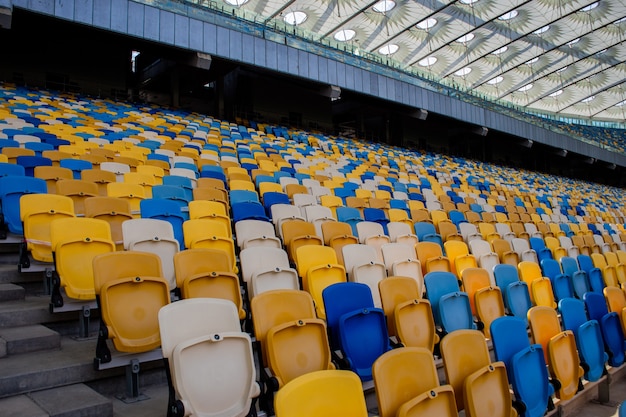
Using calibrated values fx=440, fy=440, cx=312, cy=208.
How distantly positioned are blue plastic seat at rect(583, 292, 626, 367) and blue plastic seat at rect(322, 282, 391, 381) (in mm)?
2268

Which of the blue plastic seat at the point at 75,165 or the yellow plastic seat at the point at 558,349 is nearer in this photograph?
the yellow plastic seat at the point at 558,349

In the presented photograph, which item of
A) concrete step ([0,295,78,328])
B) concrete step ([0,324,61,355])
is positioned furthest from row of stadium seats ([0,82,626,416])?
concrete step ([0,324,61,355])

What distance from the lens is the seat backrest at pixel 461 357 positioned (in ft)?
7.67

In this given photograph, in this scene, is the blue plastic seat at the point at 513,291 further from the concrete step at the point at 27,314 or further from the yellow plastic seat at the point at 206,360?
the concrete step at the point at 27,314

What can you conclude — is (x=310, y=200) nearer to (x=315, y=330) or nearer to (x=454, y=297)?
(x=454, y=297)

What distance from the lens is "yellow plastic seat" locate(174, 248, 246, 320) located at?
279 cm

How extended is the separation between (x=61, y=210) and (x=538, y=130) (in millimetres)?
24737

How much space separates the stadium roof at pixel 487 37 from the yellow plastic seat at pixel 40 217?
39.3 ft

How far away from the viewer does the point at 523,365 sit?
2709 mm

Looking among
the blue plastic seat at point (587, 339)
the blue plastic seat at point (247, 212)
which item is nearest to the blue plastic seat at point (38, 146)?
the blue plastic seat at point (247, 212)

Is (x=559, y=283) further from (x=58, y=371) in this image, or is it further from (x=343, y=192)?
(x=58, y=371)

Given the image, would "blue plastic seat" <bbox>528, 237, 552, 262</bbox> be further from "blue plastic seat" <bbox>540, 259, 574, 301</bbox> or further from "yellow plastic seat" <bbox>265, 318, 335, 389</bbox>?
"yellow plastic seat" <bbox>265, 318, 335, 389</bbox>

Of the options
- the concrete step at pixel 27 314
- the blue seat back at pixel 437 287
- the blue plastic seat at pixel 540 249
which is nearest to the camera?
the concrete step at pixel 27 314

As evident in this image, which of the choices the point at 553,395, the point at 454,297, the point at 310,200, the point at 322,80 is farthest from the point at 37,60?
the point at 553,395
